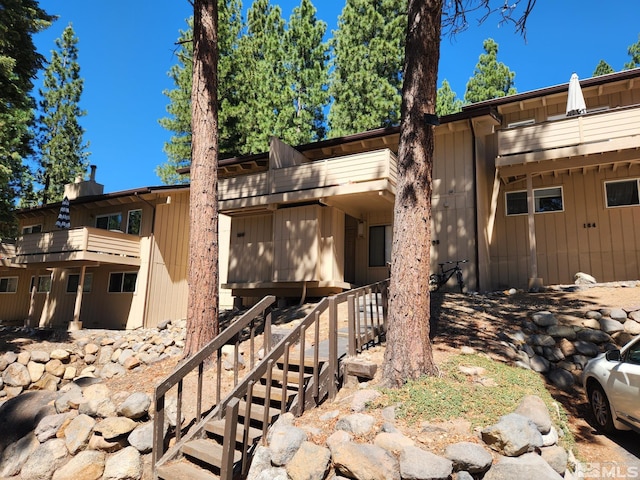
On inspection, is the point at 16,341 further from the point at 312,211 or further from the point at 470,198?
the point at 470,198

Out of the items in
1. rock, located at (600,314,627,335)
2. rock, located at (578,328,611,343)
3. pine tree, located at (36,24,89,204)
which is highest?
pine tree, located at (36,24,89,204)

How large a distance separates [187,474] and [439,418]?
10.1 ft

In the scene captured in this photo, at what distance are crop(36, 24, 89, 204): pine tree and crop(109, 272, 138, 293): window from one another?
48.8 ft

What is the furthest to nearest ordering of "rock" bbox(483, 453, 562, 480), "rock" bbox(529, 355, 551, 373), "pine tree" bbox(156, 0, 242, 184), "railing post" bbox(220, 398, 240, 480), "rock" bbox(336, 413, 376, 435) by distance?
"pine tree" bbox(156, 0, 242, 184)
"rock" bbox(529, 355, 551, 373)
"rock" bbox(336, 413, 376, 435)
"railing post" bbox(220, 398, 240, 480)
"rock" bbox(483, 453, 562, 480)

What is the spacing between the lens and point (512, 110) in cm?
1485

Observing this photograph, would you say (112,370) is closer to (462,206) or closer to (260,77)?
(462,206)

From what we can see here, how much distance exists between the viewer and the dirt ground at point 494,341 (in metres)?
5.11

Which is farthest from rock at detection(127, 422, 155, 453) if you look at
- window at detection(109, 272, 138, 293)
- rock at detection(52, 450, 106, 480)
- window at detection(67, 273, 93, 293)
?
window at detection(67, 273, 93, 293)

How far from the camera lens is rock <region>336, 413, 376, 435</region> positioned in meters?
4.85

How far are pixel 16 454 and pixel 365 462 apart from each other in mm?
5955

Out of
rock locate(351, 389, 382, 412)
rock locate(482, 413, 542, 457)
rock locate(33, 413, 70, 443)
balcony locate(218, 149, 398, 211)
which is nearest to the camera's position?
rock locate(482, 413, 542, 457)

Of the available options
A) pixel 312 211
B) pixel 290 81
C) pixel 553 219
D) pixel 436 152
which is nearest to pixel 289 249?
pixel 312 211

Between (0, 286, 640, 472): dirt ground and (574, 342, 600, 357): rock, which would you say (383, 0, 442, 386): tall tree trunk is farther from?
(574, 342, 600, 357): rock

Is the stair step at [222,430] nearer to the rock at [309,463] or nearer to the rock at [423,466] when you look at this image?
the rock at [309,463]
